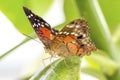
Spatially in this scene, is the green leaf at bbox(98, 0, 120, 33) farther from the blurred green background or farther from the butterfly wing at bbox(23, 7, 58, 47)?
the butterfly wing at bbox(23, 7, 58, 47)

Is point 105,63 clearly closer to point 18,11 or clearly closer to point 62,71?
point 62,71

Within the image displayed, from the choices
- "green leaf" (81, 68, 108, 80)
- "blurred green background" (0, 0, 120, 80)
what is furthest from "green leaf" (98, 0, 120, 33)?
"green leaf" (81, 68, 108, 80)

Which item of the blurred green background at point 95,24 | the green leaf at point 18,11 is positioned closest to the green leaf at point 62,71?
the blurred green background at point 95,24

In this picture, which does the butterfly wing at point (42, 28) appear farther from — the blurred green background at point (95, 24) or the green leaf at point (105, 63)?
the green leaf at point (105, 63)

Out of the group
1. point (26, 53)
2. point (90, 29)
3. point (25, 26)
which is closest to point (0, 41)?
point (26, 53)

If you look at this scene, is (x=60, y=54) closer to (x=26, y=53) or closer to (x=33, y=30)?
(x=33, y=30)

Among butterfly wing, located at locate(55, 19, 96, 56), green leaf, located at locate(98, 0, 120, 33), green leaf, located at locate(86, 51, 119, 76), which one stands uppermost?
green leaf, located at locate(98, 0, 120, 33)

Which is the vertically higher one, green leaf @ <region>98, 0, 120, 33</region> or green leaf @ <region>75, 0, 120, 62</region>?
green leaf @ <region>98, 0, 120, 33</region>

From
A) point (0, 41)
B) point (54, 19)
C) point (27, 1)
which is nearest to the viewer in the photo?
point (27, 1)
